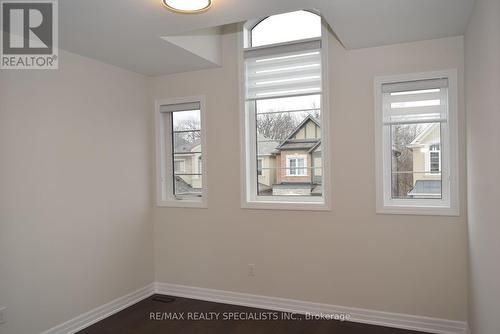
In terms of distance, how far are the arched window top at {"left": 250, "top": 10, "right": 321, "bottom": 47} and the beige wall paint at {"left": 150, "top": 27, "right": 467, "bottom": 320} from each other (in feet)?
0.85

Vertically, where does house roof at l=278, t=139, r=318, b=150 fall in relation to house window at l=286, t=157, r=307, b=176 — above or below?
above

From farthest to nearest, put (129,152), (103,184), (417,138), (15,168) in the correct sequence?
(129,152) < (103,184) < (417,138) < (15,168)

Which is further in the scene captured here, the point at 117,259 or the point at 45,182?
the point at 117,259

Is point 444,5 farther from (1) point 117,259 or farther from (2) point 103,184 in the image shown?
(1) point 117,259

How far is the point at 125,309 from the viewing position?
3.74 m

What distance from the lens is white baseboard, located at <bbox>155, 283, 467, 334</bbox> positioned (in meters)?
3.10

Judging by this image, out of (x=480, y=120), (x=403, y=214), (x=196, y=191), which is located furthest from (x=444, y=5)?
(x=196, y=191)

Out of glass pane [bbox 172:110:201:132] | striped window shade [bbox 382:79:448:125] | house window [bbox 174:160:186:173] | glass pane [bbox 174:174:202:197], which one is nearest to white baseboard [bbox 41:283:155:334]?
glass pane [bbox 174:174:202:197]

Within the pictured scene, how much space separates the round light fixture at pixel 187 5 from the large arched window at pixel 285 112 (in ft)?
4.56

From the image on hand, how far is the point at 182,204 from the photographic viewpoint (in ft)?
13.4

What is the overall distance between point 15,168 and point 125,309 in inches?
69.6

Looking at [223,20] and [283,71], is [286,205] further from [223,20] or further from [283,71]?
[223,20]

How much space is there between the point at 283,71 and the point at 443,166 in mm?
1693

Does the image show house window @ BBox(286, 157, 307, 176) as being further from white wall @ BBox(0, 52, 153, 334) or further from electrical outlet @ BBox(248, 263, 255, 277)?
white wall @ BBox(0, 52, 153, 334)
